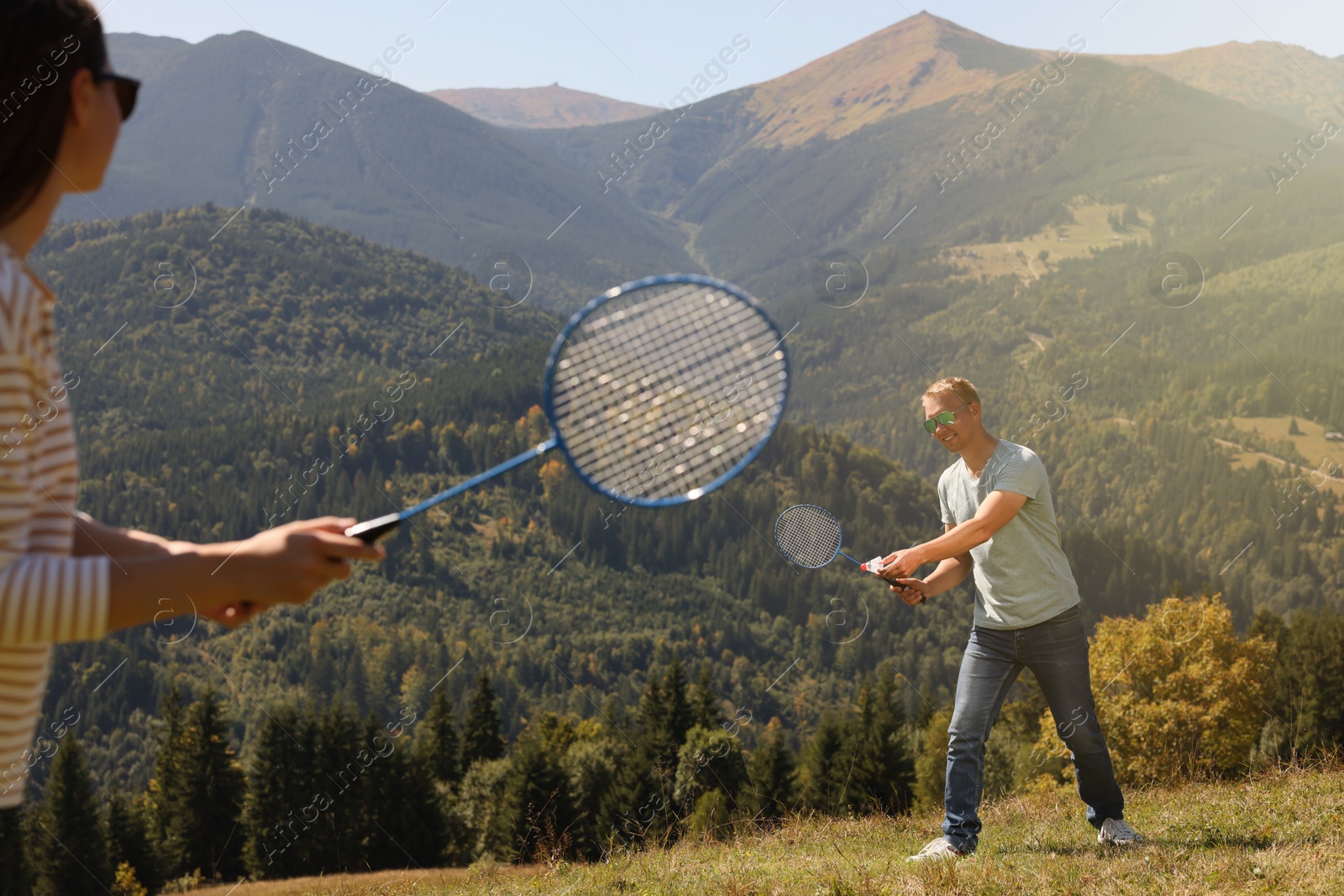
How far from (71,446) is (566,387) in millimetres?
2476

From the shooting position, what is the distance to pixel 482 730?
61250mm

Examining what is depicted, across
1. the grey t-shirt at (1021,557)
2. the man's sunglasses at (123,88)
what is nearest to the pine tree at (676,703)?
the grey t-shirt at (1021,557)

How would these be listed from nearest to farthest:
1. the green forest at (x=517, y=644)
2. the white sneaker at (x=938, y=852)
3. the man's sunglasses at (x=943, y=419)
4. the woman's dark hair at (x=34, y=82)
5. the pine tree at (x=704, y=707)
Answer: the woman's dark hair at (x=34, y=82) → the white sneaker at (x=938, y=852) → the man's sunglasses at (x=943, y=419) → the green forest at (x=517, y=644) → the pine tree at (x=704, y=707)

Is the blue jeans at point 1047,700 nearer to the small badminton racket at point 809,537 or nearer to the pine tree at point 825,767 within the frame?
the small badminton racket at point 809,537

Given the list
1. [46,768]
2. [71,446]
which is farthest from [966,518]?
[46,768]

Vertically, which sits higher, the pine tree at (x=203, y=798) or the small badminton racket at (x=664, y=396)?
the small badminton racket at (x=664, y=396)

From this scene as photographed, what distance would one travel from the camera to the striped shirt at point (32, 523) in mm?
1908

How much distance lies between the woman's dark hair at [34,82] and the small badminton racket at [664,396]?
186 cm

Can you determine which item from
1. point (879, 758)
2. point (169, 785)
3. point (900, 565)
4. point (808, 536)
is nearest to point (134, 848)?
point (169, 785)

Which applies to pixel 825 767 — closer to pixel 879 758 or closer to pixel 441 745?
pixel 879 758

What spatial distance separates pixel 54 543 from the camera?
83.0 inches

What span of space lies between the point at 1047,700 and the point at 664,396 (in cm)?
303

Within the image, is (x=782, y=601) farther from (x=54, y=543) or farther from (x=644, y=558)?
(x=54, y=543)

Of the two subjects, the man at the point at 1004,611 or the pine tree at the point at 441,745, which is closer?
the man at the point at 1004,611
